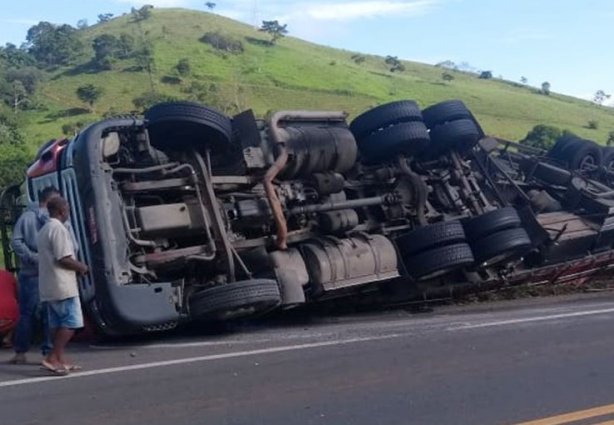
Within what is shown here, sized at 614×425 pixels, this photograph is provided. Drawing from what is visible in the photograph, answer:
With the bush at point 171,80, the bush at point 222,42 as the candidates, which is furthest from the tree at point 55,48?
the bush at point 171,80

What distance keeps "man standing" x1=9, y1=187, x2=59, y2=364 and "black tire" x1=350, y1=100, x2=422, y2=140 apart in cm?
419

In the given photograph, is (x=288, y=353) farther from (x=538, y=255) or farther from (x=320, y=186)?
(x=538, y=255)

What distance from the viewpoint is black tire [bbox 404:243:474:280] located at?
10.2 meters

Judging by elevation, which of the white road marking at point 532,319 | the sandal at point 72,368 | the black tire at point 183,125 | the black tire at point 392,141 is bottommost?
the white road marking at point 532,319

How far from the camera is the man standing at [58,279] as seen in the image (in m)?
7.00

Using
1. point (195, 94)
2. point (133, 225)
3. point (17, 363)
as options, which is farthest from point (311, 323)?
point (195, 94)

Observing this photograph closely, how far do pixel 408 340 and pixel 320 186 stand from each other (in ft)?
8.40

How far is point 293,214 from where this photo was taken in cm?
988

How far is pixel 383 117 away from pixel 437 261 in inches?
74.0

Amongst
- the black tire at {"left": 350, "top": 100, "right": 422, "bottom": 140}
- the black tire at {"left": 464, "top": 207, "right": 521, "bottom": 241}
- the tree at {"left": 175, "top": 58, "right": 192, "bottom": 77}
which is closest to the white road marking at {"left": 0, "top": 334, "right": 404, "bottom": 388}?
the black tire at {"left": 464, "top": 207, "right": 521, "bottom": 241}

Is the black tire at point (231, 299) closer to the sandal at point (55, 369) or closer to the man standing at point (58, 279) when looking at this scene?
the man standing at point (58, 279)

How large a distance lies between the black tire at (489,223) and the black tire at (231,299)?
3134 millimetres

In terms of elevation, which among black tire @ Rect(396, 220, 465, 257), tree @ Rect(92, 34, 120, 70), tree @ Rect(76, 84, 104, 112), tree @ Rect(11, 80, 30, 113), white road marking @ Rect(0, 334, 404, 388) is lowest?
white road marking @ Rect(0, 334, 404, 388)

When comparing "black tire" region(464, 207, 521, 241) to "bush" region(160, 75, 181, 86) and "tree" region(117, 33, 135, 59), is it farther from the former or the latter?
"tree" region(117, 33, 135, 59)
